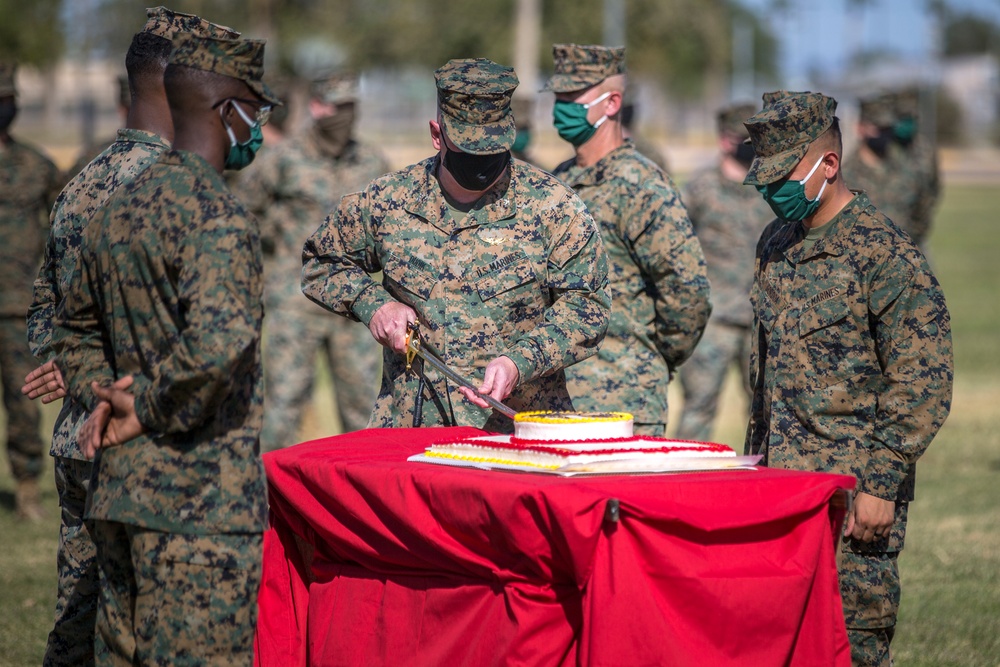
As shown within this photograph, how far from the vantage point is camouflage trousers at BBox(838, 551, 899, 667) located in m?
4.62

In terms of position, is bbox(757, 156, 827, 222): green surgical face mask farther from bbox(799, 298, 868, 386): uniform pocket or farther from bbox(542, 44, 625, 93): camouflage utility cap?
bbox(542, 44, 625, 93): camouflage utility cap

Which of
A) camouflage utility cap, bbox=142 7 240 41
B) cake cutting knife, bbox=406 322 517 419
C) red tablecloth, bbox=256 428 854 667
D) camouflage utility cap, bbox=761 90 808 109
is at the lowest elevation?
red tablecloth, bbox=256 428 854 667

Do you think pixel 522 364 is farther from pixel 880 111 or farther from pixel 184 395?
pixel 880 111

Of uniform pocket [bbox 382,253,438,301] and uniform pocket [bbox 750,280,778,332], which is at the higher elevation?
uniform pocket [bbox 382,253,438,301]

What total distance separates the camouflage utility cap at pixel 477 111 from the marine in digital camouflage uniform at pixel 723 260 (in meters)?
5.20

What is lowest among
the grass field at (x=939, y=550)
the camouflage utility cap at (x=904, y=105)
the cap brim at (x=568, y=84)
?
the grass field at (x=939, y=550)

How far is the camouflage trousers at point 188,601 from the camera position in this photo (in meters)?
3.68

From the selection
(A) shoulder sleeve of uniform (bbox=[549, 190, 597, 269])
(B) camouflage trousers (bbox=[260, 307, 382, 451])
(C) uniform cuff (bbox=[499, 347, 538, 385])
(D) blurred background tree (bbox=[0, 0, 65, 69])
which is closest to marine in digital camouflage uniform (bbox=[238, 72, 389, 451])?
(B) camouflage trousers (bbox=[260, 307, 382, 451])

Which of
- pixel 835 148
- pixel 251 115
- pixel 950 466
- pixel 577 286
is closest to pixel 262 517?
pixel 251 115

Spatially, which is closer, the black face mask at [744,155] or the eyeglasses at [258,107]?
the eyeglasses at [258,107]

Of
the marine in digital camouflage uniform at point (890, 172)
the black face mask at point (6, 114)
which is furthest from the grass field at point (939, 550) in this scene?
the black face mask at point (6, 114)

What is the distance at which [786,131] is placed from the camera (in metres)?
4.79

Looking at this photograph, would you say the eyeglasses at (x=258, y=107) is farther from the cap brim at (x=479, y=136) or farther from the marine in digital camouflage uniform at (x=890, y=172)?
the marine in digital camouflage uniform at (x=890, y=172)

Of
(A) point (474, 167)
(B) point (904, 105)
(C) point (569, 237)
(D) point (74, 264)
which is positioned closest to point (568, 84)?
(C) point (569, 237)
